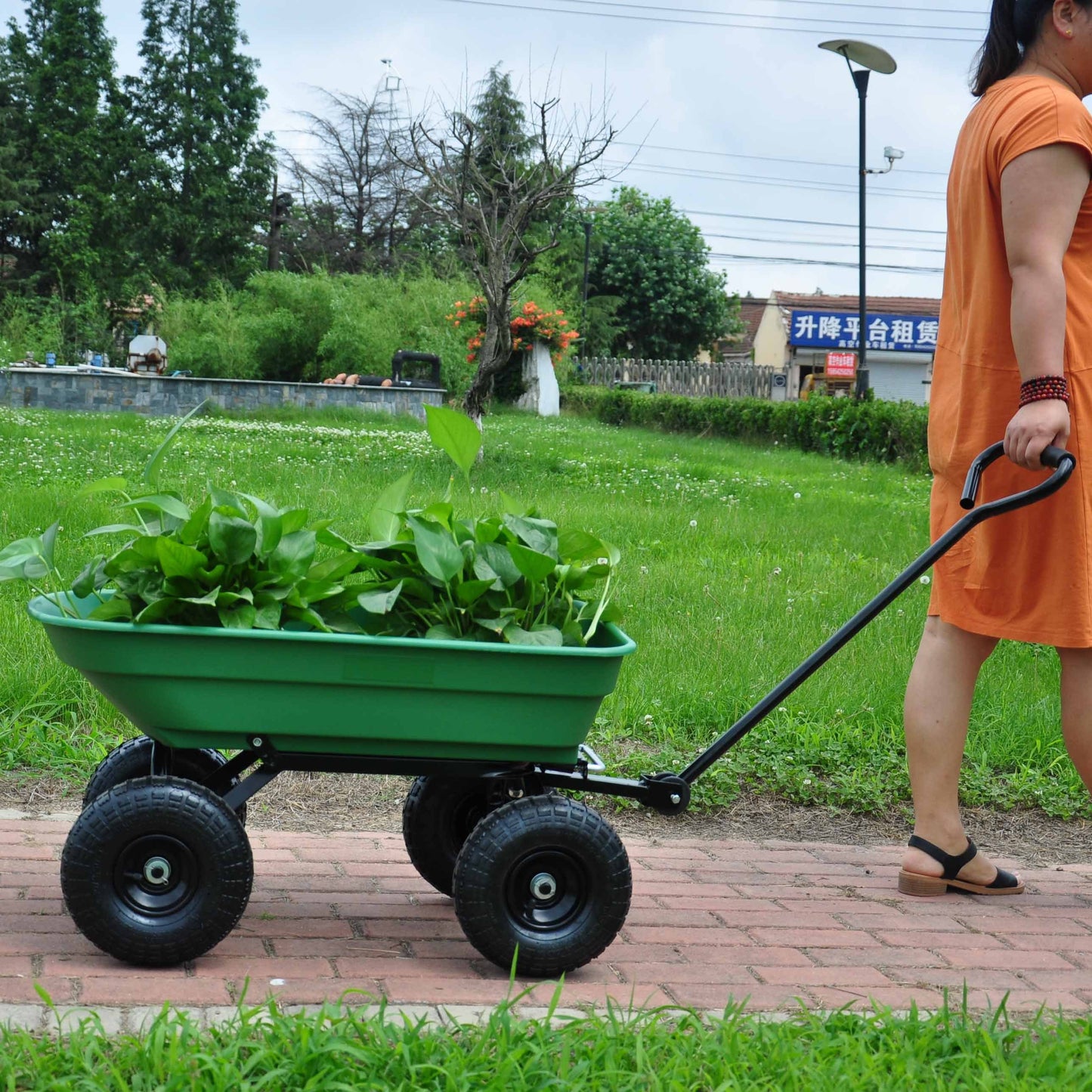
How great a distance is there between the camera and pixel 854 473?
43.7 feet

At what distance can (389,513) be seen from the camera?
8.38 ft

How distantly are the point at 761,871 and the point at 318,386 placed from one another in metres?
16.3

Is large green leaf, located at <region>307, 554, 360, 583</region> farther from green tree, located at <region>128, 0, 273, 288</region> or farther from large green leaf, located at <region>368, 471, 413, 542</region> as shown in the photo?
green tree, located at <region>128, 0, 273, 288</region>

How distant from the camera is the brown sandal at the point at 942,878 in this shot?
294cm

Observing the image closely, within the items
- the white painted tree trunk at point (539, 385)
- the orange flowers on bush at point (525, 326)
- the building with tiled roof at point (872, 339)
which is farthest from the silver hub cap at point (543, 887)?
the building with tiled roof at point (872, 339)

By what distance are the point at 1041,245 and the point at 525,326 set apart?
23479 mm

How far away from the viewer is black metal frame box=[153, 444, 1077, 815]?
2.29 m

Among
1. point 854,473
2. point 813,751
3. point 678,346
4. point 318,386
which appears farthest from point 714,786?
point 678,346

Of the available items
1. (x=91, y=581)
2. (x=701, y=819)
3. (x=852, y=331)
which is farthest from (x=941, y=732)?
(x=852, y=331)

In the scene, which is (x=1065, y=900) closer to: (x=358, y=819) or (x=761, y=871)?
(x=761, y=871)

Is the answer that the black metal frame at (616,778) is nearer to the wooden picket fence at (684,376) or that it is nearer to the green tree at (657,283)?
the wooden picket fence at (684,376)

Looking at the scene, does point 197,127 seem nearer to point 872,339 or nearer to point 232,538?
point 872,339

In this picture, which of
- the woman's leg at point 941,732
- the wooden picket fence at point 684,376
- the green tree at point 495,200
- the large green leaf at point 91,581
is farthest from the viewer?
the wooden picket fence at point 684,376

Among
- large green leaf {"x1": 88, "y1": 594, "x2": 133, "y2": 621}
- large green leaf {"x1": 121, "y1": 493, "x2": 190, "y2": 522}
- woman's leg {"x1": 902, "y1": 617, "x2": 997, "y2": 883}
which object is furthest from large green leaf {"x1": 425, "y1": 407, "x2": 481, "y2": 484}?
woman's leg {"x1": 902, "y1": 617, "x2": 997, "y2": 883}
